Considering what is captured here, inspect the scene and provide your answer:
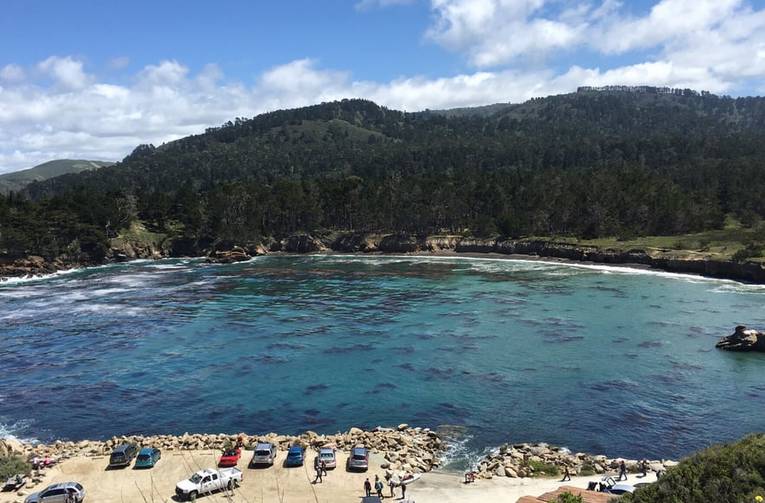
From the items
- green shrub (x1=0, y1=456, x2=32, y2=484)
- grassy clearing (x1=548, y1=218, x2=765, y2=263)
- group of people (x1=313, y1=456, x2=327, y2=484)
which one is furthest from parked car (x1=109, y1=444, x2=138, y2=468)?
grassy clearing (x1=548, y1=218, x2=765, y2=263)

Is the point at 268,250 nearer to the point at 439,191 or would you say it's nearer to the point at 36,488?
the point at 439,191

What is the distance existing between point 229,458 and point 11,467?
51.0 ft

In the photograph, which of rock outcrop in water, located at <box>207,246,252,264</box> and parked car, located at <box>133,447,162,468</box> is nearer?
parked car, located at <box>133,447,162,468</box>

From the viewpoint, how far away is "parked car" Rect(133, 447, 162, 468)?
139 feet

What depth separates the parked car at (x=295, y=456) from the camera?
41844 millimetres

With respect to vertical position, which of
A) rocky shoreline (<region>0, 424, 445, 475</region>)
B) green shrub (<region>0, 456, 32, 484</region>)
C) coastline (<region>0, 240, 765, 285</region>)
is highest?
coastline (<region>0, 240, 765, 285</region>)

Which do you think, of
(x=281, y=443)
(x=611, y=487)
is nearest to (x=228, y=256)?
(x=281, y=443)

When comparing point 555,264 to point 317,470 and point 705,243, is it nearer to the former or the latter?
point 705,243

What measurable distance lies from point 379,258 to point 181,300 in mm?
76926

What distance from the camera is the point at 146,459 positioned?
42.4 meters

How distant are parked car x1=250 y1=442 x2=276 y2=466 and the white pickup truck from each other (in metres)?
2.45

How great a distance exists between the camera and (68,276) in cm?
14750

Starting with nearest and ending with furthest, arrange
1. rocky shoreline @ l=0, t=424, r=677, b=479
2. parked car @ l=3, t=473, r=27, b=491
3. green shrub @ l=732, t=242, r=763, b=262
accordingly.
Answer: parked car @ l=3, t=473, r=27, b=491, rocky shoreline @ l=0, t=424, r=677, b=479, green shrub @ l=732, t=242, r=763, b=262

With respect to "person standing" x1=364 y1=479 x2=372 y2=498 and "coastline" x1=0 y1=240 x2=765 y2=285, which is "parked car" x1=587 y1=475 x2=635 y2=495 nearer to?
"person standing" x1=364 y1=479 x2=372 y2=498
